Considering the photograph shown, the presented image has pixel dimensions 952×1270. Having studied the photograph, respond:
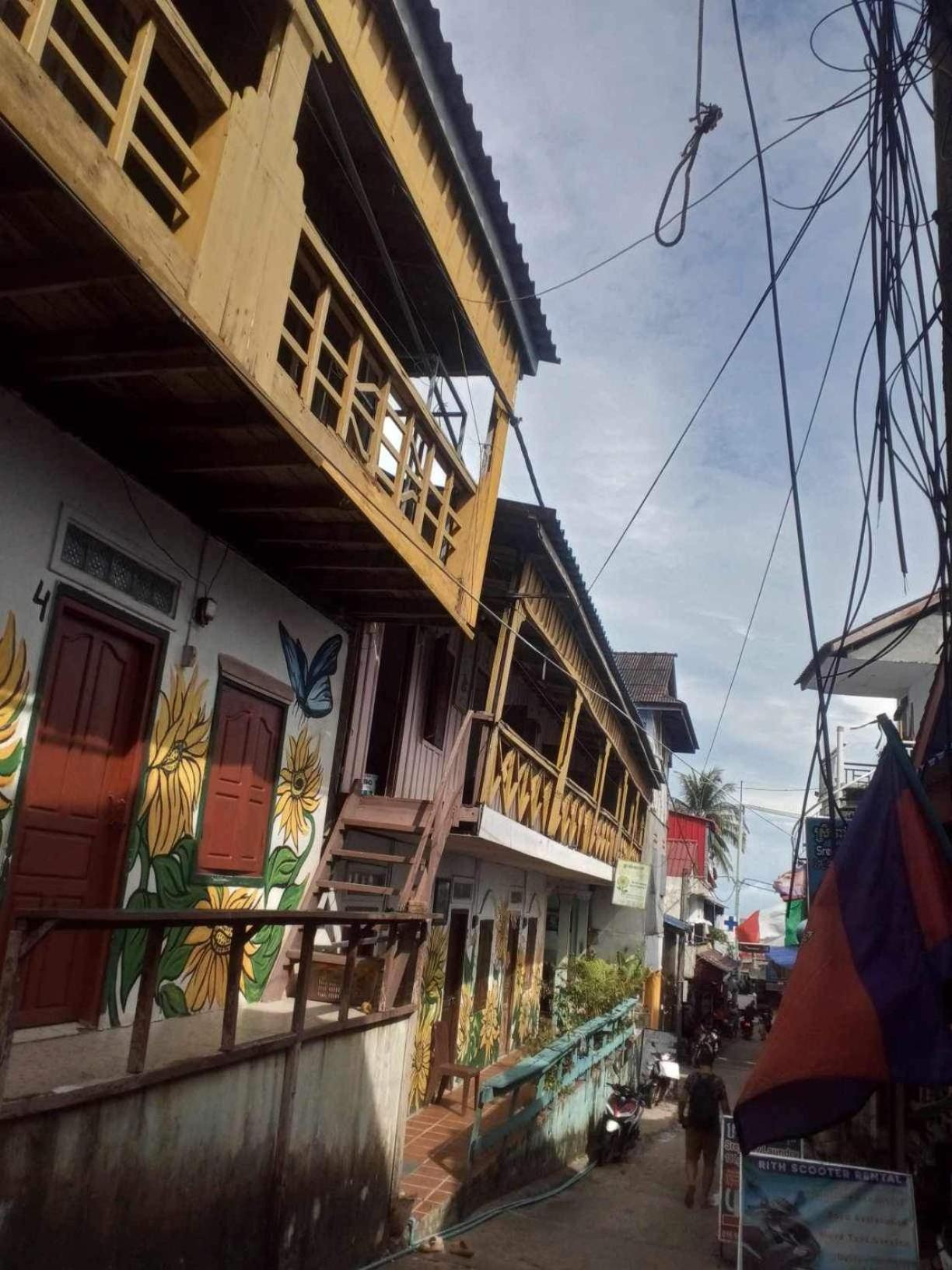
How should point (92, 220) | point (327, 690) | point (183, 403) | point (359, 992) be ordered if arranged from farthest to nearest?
point (327, 690), point (359, 992), point (183, 403), point (92, 220)

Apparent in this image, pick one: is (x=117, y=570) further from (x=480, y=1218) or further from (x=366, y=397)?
(x=480, y=1218)

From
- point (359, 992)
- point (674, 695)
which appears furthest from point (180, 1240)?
point (674, 695)

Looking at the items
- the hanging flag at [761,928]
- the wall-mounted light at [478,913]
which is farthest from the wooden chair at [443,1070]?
the hanging flag at [761,928]

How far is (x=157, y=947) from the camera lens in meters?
3.87

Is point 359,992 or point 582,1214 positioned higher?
point 359,992

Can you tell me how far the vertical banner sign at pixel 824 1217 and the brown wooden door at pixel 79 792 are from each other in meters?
4.06

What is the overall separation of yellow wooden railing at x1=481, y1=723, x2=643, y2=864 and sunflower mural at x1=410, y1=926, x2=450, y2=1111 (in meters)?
1.79

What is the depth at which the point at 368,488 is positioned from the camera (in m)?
6.07

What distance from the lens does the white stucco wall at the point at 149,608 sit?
15.6 ft

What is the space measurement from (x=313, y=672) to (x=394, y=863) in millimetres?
1755

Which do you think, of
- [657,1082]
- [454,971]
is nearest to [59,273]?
[454,971]

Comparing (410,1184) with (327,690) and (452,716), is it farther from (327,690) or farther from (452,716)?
(452,716)

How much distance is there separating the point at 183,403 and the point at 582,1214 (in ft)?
28.9

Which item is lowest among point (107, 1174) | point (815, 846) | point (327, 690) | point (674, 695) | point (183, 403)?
point (107, 1174)
